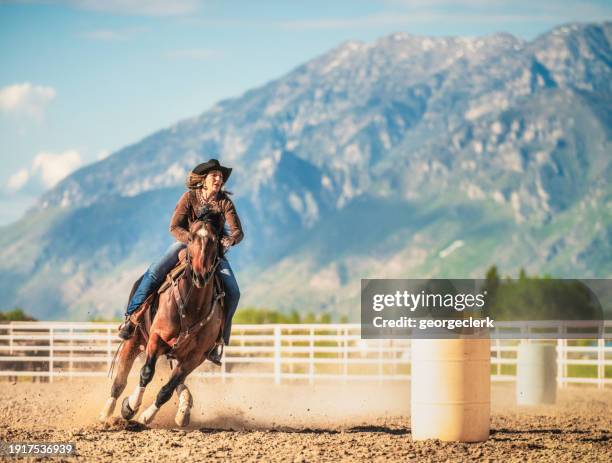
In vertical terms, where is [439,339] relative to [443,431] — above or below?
above

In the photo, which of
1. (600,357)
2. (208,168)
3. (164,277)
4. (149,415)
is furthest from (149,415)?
(600,357)

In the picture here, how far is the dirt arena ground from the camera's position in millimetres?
11695

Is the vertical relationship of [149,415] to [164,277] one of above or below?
below

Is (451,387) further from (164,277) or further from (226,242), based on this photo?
(164,277)

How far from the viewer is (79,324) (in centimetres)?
2847

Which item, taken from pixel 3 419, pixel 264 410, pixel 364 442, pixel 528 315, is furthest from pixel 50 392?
pixel 528 315

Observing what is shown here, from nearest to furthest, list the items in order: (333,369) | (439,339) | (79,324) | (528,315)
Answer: (439,339)
(79,324)
(333,369)
(528,315)

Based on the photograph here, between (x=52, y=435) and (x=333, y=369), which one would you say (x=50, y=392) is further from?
(x=333, y=369)

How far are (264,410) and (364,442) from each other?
6.06 metres

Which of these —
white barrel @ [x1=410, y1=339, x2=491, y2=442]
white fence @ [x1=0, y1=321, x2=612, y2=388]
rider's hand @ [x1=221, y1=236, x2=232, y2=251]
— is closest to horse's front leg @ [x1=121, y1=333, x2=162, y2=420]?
rider's hand @ [x1=221, y1=236, x2=232, y2=251]

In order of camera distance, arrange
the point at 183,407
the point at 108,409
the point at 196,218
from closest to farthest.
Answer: the point at 196,218
the point at 183,407
the point at 108,409

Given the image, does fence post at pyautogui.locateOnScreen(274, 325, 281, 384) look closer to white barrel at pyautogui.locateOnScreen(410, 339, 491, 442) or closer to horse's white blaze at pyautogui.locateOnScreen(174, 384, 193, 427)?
horse's white blaze at pyautogui.locateOnScreen(174, 384, 193, 427)

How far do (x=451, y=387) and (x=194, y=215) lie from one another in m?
3.33

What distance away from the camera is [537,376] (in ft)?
69.8
